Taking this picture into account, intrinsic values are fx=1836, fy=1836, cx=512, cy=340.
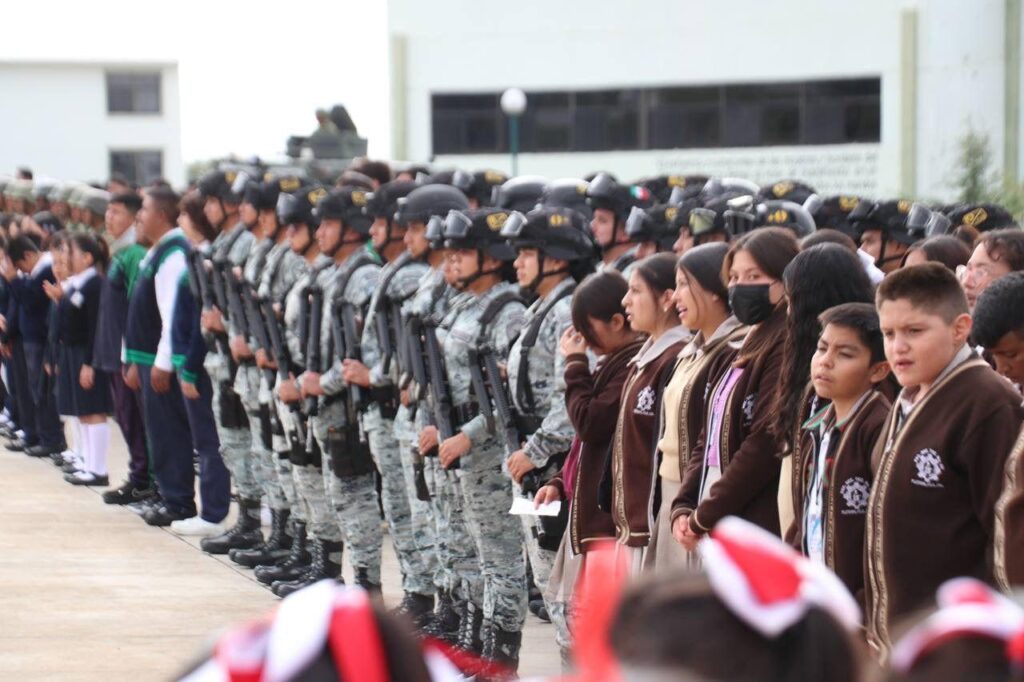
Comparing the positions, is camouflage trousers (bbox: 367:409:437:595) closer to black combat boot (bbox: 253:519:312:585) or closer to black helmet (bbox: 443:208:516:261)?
black helmet (bbox: 443:208:516:261)

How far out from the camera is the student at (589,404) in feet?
21.1

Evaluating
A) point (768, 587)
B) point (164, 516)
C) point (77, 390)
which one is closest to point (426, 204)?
point (164, 516)

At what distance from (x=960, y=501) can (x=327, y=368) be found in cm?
509

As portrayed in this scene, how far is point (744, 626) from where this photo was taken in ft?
5.91

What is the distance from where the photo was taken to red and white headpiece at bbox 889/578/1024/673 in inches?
67.7

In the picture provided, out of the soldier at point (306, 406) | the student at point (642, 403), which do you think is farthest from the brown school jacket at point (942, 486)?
the soldier at point (306, 406)

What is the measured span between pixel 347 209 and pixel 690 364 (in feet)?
12.0

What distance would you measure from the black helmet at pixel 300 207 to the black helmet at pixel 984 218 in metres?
3.47

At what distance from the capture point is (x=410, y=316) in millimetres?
8047

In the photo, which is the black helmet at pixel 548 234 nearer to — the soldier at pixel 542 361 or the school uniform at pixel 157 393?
the soldier at pixel 542 361

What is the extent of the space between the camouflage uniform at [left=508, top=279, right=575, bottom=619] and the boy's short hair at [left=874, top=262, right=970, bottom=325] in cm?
234

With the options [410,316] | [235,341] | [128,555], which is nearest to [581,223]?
[410,316]

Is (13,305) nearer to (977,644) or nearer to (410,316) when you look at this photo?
(410,316)

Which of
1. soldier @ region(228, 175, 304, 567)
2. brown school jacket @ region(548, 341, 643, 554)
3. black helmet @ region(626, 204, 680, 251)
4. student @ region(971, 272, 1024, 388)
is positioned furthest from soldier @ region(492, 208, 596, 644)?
soldier @ region(228, 175, 304, 567)
